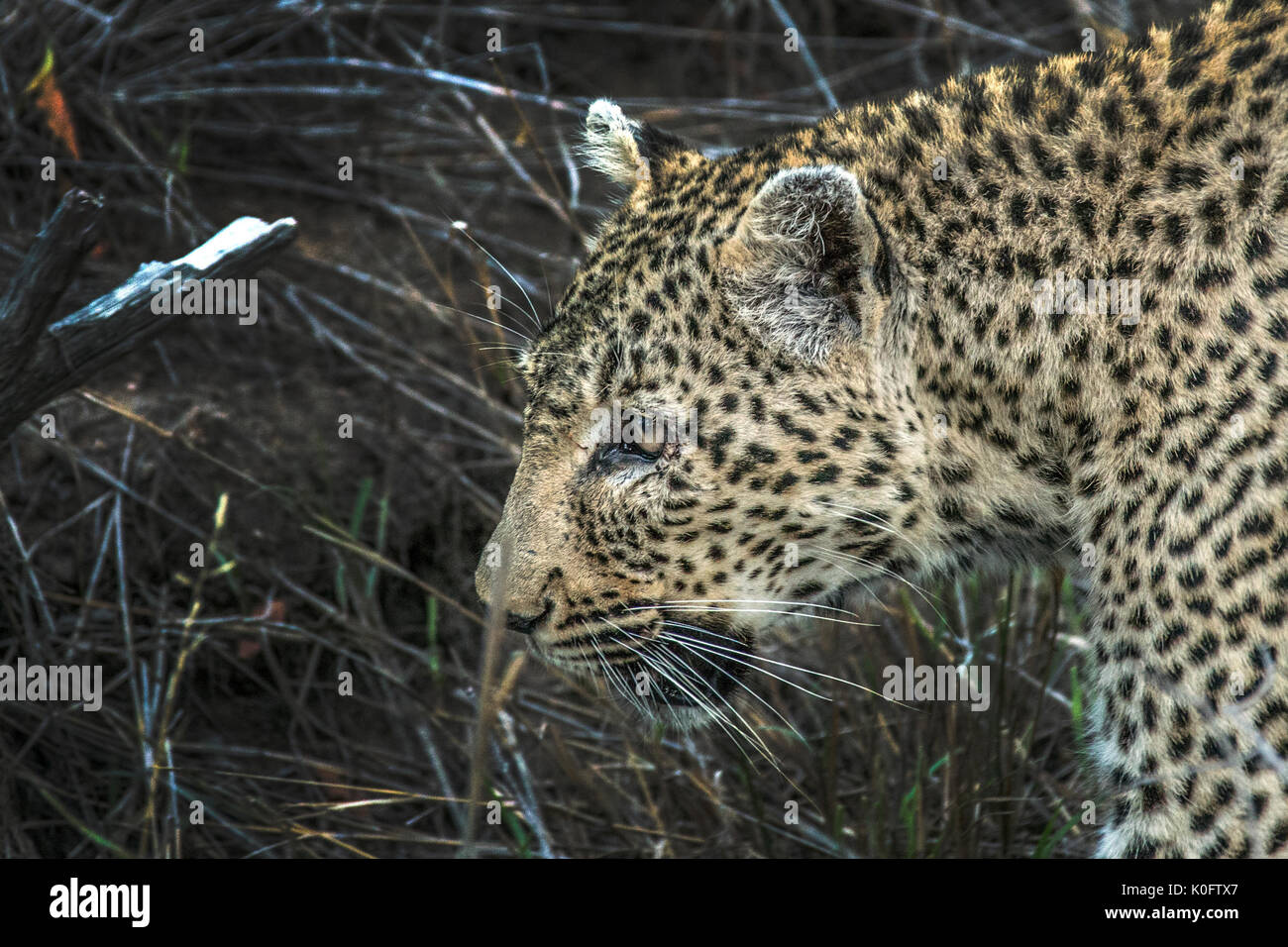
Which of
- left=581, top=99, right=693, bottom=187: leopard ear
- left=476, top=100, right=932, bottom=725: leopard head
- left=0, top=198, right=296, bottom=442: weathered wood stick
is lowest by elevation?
left=476, top=100, right=932, bottom=725: leopard head

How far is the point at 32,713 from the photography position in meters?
5.48

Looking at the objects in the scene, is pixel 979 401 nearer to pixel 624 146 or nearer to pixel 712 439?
pixel 712 439

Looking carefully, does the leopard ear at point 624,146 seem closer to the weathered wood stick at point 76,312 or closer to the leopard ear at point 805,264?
the leopard ear at point 805,264

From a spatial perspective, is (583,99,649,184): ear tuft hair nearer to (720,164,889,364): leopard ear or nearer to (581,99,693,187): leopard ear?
(581,99,693,187): leopard ear

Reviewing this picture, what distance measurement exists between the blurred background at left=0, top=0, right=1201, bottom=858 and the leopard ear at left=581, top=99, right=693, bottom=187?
0.66 m

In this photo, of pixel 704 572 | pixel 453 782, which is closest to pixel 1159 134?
pixel 704 572

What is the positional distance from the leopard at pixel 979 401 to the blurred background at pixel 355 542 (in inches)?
34.1

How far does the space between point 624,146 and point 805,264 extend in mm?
1144

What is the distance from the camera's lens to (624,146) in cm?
445

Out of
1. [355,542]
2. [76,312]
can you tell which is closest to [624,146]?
[76,312]

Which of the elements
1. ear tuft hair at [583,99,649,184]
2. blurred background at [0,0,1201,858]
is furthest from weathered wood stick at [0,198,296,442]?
ear tuft hair at [583,99,649,184]

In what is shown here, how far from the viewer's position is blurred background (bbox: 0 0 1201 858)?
17.0 feet

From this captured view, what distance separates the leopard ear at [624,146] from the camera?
14.4 ft

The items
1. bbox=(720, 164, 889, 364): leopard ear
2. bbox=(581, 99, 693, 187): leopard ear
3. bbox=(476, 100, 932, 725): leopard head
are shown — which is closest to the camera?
bbox=(720, 164, 889, 364): leopard ear
